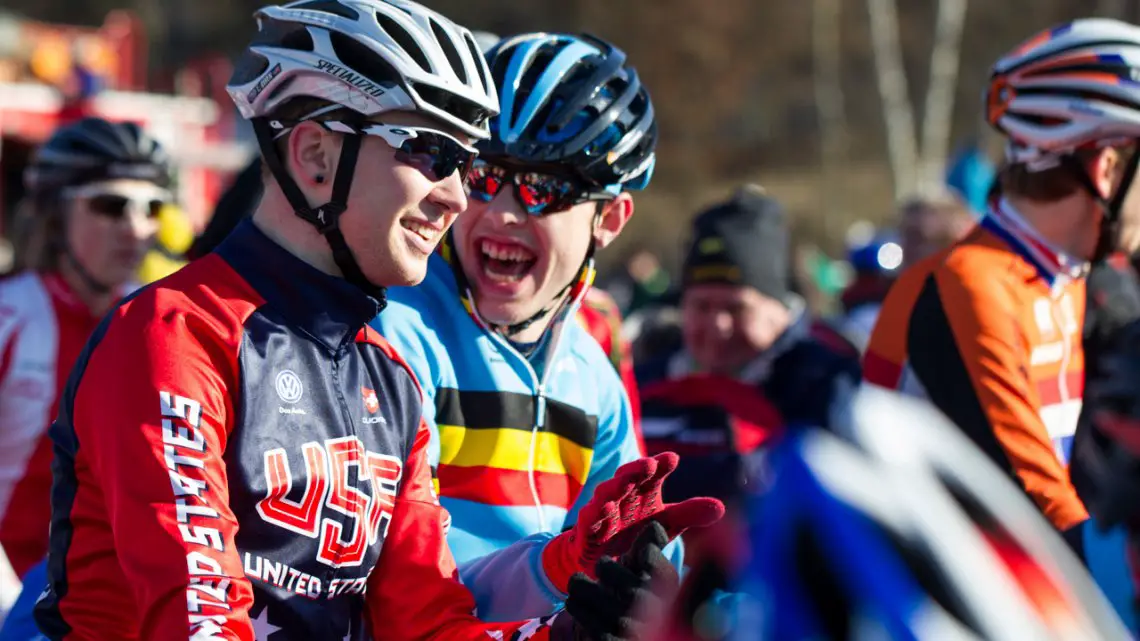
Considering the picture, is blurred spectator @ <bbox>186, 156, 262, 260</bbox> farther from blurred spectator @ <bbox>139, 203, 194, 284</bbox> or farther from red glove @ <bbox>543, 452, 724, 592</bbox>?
red glove @ <bbox>543, 452, 724, 592</bbox>

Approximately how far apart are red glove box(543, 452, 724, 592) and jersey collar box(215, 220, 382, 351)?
631mm

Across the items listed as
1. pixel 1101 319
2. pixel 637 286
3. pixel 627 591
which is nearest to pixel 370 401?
pixel 627 591

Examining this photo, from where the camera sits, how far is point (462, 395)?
339 cm

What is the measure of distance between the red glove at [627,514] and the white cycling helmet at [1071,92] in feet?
7.11

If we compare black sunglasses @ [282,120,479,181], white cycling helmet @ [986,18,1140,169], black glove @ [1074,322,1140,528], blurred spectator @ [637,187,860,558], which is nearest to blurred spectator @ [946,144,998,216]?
blurred spectator @ [637,187,860,558]

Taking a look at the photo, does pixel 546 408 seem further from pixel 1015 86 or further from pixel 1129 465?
pixel 1015 86

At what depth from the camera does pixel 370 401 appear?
2820mm

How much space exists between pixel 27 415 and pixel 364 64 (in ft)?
10.5

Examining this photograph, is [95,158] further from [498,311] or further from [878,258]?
[878,258]

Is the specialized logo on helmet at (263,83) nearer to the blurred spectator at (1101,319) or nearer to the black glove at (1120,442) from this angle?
the black glove at (1120,442)

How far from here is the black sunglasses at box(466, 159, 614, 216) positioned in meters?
3.55

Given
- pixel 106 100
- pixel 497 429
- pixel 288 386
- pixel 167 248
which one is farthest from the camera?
pixel 106 100

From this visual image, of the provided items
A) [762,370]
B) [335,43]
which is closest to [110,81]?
[762,370]

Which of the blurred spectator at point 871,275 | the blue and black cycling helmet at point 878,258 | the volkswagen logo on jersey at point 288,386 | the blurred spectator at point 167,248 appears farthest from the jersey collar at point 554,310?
the blue and black cycling helmet at point 878,258
